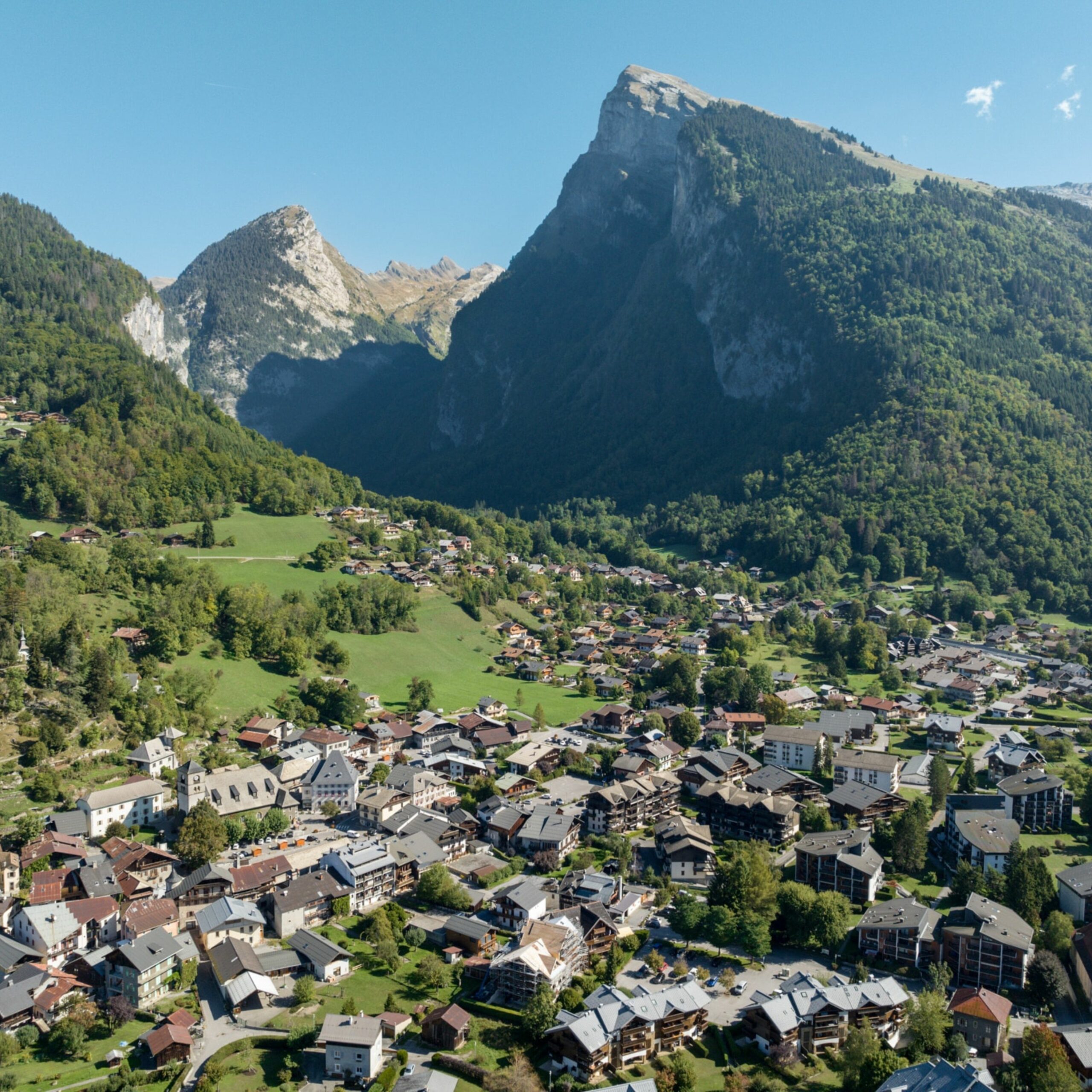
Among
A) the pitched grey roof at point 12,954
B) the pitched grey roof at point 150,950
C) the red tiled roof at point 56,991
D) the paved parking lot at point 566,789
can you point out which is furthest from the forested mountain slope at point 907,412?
the pitched grey roof at point 12,954

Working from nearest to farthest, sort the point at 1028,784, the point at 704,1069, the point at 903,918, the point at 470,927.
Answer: the point at 704,1069 → the point at 470,927 → the point at 903,918 → the point at 1028,784

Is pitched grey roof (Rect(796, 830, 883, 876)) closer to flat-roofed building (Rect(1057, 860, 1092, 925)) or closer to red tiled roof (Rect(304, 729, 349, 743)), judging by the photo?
flat-roofed building (Rect(1057, 860, 1092, 925))

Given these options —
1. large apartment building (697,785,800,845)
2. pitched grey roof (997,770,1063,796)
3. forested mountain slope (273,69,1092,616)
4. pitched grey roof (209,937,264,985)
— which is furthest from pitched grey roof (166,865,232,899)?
forested mountain slope (273,69,1092,616)

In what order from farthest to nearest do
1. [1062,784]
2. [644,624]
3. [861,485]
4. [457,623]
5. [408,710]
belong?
[861,485]
[644,624]
[457,623]
[408,710]
[1062,784]

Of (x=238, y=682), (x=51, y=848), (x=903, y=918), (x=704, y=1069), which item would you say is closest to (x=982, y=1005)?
(x=903, y=918)

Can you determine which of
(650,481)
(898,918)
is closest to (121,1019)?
(898,918)

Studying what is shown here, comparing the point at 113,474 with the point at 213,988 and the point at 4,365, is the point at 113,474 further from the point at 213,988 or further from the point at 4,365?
the point at 213,988

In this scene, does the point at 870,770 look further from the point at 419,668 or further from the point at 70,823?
the point at 70,823
